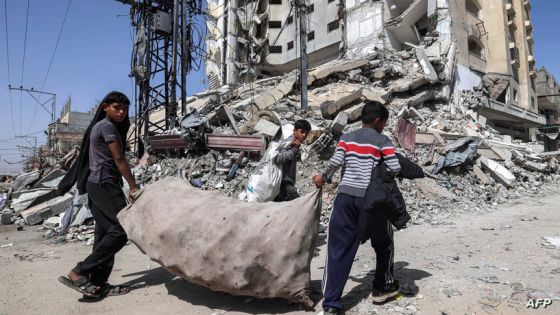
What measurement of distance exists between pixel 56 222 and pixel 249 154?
12.1ft

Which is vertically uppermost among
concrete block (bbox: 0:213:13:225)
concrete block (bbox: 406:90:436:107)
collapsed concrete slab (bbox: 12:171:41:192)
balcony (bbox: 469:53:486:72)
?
balcony (bbox: 469:53:486:72)

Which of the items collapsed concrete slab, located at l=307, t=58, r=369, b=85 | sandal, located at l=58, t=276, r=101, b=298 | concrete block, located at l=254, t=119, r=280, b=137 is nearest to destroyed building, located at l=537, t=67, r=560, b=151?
collapsed concrete slab, located at l=307, t=58, r=369, b=85

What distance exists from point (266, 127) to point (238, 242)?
5.27m

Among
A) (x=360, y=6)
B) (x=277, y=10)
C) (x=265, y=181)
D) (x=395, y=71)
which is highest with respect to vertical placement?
(x=277, y=10)

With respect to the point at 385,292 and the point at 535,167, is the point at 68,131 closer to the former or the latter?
the point at 535,167

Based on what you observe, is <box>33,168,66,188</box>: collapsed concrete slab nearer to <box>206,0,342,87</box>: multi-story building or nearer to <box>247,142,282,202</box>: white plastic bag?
<box>247,142,282,202</box>: white plastic bag

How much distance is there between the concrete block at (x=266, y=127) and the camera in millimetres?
7090

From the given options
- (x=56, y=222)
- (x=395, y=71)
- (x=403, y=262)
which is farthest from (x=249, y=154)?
(x=395, y=71)

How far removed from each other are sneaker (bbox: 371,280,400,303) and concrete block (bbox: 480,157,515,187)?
6683mm

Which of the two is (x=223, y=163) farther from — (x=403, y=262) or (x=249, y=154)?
(x=403, y=262)

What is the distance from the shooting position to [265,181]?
9.68 feet

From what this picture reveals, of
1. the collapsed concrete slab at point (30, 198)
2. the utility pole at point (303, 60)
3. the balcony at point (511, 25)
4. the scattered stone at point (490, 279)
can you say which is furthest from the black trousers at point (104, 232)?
the balcony at point (511, 25)

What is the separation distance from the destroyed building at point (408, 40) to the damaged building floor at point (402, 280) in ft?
27.4

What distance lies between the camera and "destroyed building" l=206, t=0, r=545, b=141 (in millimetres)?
17516
